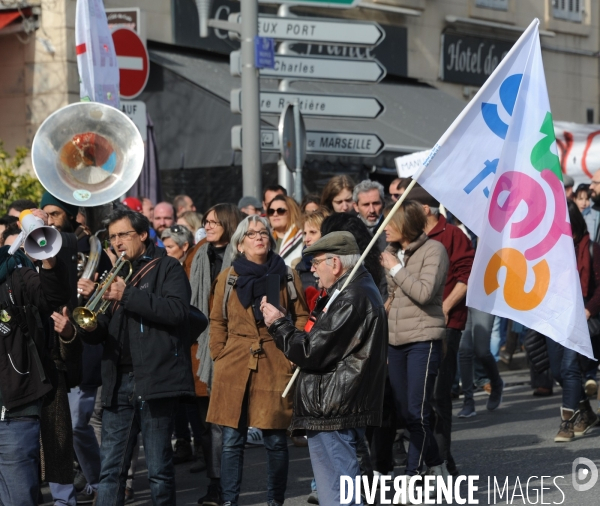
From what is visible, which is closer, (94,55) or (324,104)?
(94,55)

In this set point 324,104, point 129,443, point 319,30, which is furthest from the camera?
point 324,104

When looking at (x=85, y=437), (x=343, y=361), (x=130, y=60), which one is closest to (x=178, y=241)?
(x=85, y=437)

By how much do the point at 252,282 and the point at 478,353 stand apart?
4.35m

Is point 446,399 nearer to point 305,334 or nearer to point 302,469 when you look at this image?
point 302,469

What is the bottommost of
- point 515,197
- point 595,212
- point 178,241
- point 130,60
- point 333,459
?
point 333,459

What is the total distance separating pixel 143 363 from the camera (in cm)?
711

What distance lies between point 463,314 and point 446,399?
1.03m

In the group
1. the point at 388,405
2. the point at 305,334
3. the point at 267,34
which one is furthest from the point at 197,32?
the point at 305,334

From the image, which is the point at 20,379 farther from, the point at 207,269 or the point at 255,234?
the point at 207,269

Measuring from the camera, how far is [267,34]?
→ 1265 cm

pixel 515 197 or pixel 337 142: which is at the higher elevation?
pixel 337 142

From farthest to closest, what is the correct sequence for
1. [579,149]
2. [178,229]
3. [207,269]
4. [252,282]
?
[579,149]
[178,229]
[207,269]
[252,282]

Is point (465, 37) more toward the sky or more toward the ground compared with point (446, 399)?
more toward the sky

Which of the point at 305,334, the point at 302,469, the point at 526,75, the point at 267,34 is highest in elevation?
the point at 267,34
